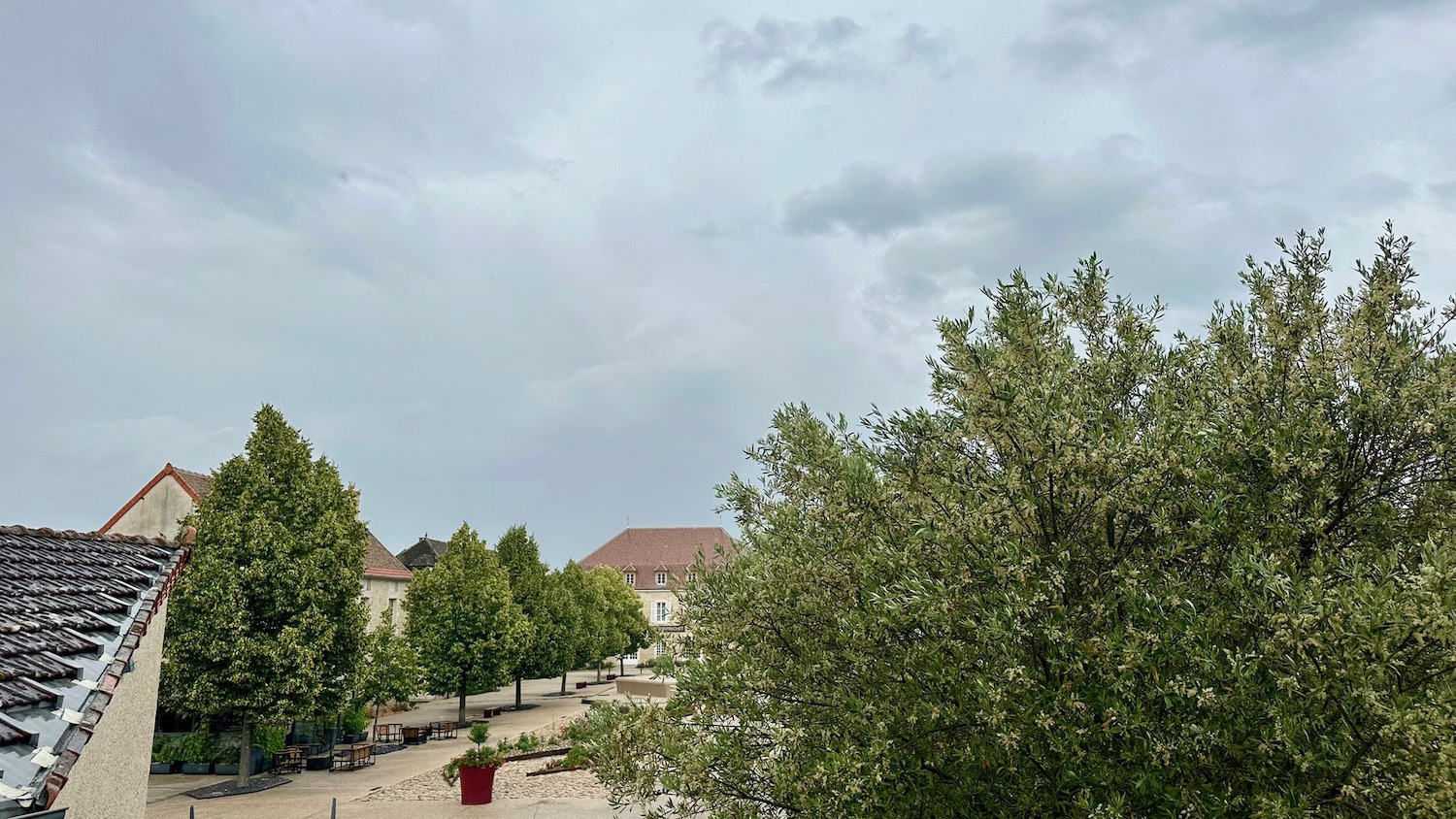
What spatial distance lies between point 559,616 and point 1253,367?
35.7 meters

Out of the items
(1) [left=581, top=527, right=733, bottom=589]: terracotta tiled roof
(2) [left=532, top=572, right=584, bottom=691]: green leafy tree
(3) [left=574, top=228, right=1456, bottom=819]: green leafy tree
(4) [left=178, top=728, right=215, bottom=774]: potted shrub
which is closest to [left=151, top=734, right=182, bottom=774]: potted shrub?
(4) [left=178, top=728, right=215, bottom=774]: potted shrub

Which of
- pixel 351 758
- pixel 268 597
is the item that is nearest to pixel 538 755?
pixel 351 758

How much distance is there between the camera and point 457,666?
103 ft

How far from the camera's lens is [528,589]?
3769cm

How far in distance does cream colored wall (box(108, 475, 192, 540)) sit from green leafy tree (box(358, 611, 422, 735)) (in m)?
7.47

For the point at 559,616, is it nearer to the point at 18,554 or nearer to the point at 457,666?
the point at 457,666

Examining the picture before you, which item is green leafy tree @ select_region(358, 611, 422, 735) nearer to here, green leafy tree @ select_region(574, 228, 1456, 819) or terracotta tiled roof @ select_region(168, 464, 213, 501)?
terracotta tiled roof @ select_region(168, 464, 213, 501)

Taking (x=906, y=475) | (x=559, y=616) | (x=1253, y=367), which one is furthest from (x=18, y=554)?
(x=559, y=616)

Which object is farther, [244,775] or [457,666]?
[457,666]

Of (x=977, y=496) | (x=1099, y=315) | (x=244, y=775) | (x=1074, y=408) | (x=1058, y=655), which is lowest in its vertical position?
(x=244, y=775)

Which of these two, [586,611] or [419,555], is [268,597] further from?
[419,555]

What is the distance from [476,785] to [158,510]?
16.9 metres

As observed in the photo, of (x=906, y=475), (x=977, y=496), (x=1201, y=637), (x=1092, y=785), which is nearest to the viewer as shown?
(x=1201, y=637)

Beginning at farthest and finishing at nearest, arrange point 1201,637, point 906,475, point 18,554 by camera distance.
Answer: point 18,554 < point 906,475 < point 1201,637
